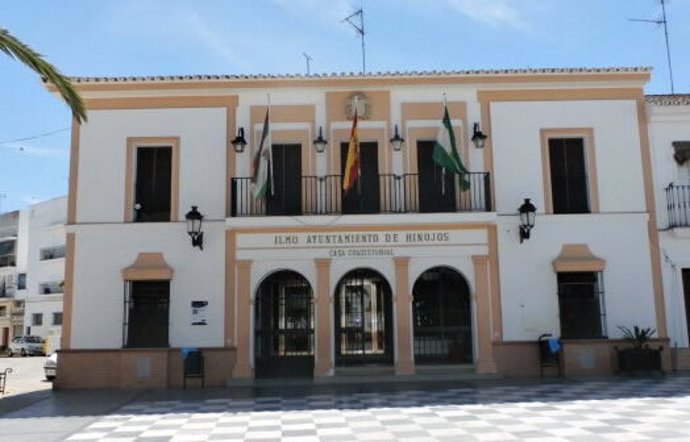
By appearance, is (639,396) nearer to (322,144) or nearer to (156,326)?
(322,144)

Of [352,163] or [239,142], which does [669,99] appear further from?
[239,142]

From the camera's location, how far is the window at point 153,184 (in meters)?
14.4

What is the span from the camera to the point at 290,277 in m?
14.5

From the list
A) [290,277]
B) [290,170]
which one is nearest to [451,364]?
[290,277]

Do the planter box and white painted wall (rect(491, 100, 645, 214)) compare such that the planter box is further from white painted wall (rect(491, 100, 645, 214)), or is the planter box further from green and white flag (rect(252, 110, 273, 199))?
green and white flag (rect(252, 110, 273, 199))

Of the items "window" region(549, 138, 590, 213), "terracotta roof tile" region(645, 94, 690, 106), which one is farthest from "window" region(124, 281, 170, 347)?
"terracotta roof tile" region(645, 94, 690, 106)

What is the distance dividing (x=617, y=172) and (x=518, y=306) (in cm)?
364

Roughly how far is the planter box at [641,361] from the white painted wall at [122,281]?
8261mm

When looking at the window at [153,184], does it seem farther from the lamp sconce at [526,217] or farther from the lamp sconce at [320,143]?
the lamp sconce at [526,217]

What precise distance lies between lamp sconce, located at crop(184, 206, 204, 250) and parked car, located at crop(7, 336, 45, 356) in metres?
28.1

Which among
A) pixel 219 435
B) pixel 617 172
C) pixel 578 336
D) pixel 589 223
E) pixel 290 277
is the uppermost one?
pixel 617 172

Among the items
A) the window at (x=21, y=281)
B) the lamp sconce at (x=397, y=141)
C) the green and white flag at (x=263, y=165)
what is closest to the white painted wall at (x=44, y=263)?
the window at (x=21, y=281)

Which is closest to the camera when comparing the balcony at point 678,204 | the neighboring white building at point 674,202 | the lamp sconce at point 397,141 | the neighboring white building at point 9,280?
the neighboring white building at point 674,202

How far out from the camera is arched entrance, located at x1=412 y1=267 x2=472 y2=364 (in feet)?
46.6
